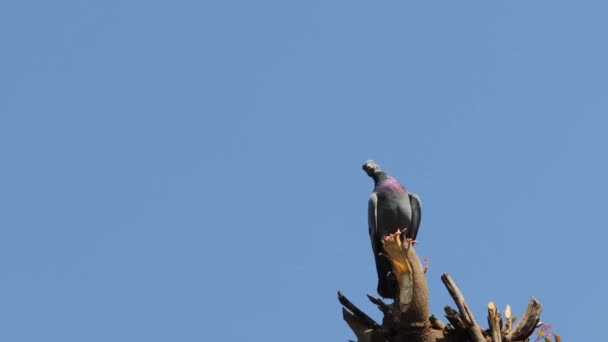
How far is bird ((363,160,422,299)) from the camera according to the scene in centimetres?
1405

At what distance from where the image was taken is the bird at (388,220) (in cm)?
1405

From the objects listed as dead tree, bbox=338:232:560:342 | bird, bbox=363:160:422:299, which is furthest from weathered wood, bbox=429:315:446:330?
bird, bbox=363:160:422:299

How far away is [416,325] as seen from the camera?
12.8 meters

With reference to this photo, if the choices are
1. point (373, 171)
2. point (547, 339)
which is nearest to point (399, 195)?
point (373, 171)

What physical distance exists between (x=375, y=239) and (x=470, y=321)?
187 cm

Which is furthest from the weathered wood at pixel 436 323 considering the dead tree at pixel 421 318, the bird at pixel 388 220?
the bird at pixel 388 220

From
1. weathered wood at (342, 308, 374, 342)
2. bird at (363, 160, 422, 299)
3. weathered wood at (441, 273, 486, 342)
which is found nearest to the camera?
weathered wood at (441, 273, 486, 342)

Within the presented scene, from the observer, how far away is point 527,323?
1313cm

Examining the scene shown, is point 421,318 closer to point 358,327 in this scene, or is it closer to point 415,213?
point 358,327

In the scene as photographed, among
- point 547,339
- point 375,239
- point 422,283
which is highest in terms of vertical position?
point 375,239

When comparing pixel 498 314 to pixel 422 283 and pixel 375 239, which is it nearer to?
Answer: pixel 422 283

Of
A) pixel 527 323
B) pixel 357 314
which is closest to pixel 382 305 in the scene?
pixel 357 314

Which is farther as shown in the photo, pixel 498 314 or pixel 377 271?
pixel 377 271

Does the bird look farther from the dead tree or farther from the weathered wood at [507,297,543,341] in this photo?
the weathered wood at [507,297,543,341]
